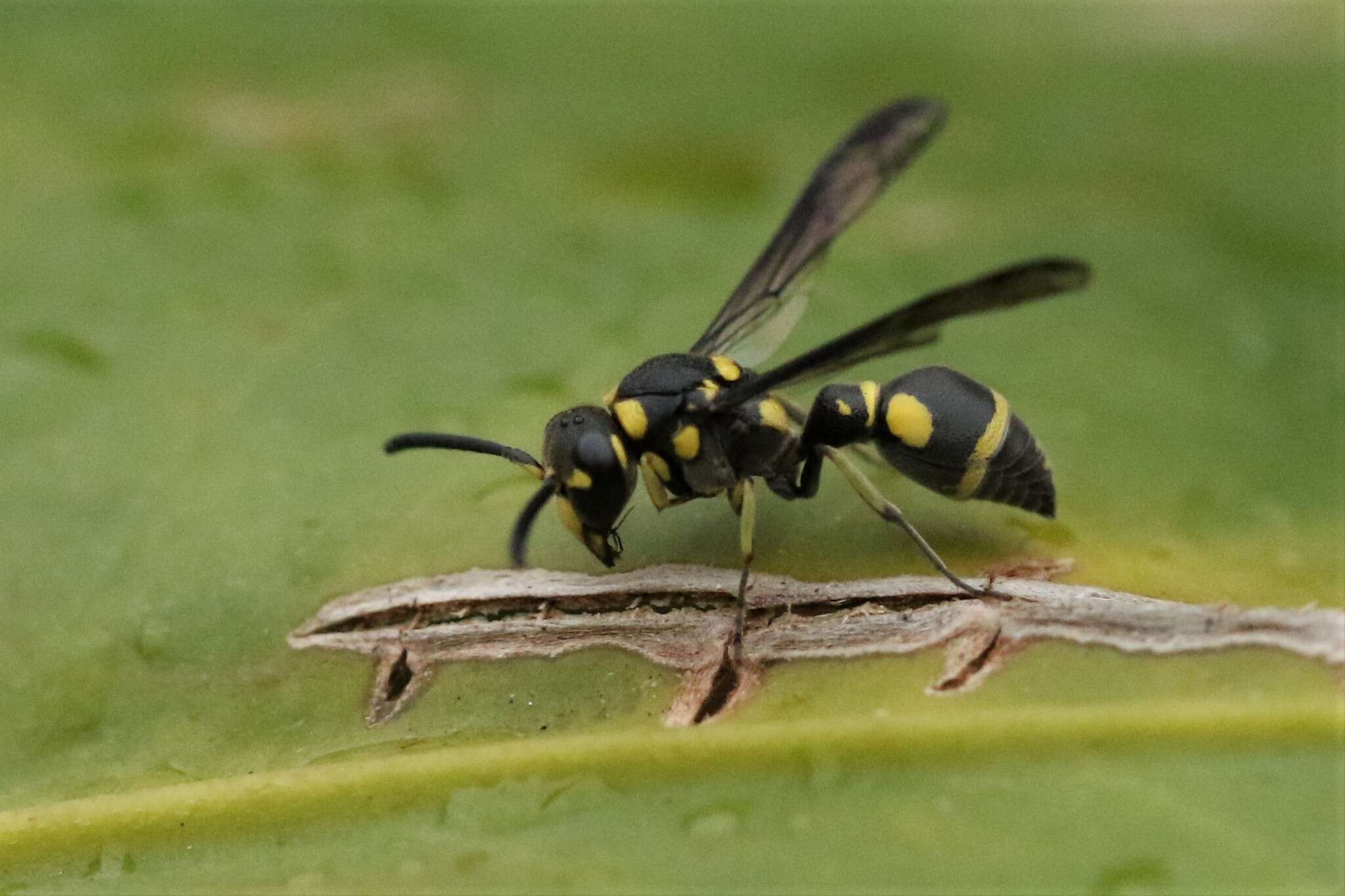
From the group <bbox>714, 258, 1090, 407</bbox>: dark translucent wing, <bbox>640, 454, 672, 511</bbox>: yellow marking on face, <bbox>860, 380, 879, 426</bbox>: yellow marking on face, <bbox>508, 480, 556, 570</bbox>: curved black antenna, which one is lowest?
<bbox>508, 480, 556, 570</bbox>: curved black antenna

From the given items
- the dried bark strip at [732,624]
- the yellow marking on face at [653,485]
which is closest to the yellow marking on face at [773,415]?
the yellow marking on face at [653,485]

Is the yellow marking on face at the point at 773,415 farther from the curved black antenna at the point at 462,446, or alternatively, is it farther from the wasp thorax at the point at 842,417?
the curved black antenna at the point at 462,446

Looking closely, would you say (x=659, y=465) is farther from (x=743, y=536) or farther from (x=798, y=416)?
(x=798, y=416)

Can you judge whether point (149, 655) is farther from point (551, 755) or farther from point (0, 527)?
point (551, 755)

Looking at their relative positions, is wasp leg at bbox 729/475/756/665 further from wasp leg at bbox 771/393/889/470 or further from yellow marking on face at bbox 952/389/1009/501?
yellow marking on face at bbox 952/389/1009/501

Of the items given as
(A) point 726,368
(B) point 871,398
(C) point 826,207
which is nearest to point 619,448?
(A) point 726,368

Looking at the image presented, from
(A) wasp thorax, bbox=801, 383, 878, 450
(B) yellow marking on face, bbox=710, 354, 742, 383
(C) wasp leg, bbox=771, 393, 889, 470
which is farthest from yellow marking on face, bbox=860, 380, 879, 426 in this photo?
(B) yellow marking on face, bbox=710, 354, 742, 383
